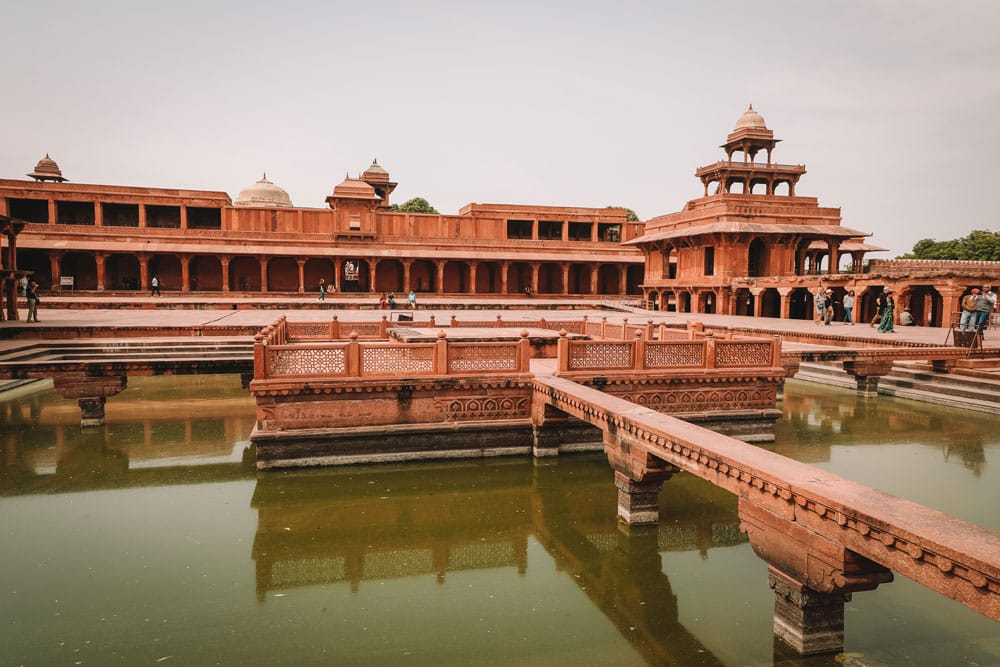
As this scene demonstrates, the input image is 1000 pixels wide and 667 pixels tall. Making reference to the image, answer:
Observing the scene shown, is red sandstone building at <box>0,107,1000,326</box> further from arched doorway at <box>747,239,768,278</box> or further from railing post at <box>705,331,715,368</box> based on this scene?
railing post at <box>705,331,715,368</box>

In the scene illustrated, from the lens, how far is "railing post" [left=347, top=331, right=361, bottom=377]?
9609 mm

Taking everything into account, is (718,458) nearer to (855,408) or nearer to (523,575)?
(523,575)

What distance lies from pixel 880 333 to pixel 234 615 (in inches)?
760

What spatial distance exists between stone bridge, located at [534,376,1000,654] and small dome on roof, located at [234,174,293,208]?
46.5m

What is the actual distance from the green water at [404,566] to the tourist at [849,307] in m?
12.4

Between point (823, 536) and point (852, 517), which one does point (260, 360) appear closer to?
point (823, 536)

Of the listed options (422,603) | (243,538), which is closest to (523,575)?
(422,603)

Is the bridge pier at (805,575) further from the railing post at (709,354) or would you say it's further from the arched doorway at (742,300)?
the arched doorway at (742,300)

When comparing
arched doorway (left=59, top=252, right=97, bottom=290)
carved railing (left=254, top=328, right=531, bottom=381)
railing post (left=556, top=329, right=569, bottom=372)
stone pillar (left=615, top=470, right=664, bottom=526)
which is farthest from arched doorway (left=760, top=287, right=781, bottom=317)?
arched doorway (left=59, top=252, right=97, bottom=290)

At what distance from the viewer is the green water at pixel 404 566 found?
512cm

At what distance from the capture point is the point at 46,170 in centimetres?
4116

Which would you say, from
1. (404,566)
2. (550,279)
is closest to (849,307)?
(550,279)

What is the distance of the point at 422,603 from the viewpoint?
5.92 meters

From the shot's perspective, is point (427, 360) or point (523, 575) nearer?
point (523, 575)
